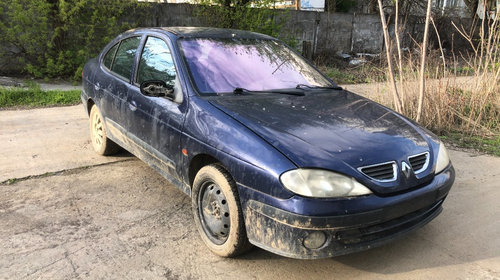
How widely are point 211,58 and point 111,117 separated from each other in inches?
56.1

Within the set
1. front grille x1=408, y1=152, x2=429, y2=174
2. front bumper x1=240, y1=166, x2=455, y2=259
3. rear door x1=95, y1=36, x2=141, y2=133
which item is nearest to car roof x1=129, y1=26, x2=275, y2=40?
rear door x1=95, y1=36, x2=141, y2=133

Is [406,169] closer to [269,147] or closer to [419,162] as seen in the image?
[419,162]

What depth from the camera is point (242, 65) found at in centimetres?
364

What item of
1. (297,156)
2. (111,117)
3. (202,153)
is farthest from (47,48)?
(297,156)

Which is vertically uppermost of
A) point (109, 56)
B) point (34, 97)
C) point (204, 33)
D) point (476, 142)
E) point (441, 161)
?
point (204, 33)

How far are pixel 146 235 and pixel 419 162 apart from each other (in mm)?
2118

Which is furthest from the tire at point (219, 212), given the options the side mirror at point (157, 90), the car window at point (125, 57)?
the car window at point (125, 57)

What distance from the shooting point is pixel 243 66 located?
3639 millimetres

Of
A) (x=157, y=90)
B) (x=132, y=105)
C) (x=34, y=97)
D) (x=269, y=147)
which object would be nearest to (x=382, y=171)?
(x=269, y=147)

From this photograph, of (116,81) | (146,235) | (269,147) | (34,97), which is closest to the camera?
(269,147)

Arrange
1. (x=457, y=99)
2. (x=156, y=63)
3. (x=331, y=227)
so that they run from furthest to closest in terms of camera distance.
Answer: (x=457, y=99), (x=156, y=63), (x=331, y=227)

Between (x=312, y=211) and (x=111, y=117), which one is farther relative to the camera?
(x=111, y=117)

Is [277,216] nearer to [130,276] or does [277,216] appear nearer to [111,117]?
[130,276]

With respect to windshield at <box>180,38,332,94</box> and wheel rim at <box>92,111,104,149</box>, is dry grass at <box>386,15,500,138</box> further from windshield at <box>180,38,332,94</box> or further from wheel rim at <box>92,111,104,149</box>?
wheel rim at <box>92,111,104,149</box>
